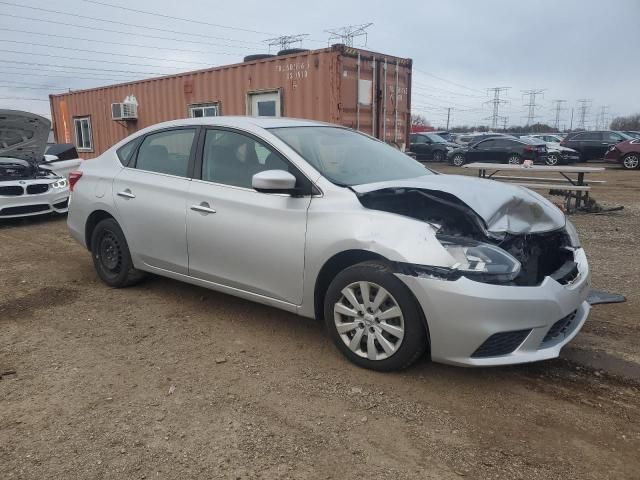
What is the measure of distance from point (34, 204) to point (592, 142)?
68.0 feet

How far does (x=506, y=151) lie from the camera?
772 inches

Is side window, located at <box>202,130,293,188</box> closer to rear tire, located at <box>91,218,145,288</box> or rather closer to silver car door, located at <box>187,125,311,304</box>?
silver car door, located at <box>187,125,311,304</box>

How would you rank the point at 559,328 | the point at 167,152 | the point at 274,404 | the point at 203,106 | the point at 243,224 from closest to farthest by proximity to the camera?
the point at 274,404, the point at 559,328, the point at 243,224, the point at 167,152, the point at 203,106

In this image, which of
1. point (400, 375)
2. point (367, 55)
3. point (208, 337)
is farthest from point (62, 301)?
point (367, 55)

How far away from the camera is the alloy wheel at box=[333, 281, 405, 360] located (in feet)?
9.73

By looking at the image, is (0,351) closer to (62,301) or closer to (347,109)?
Answer: (62,301)

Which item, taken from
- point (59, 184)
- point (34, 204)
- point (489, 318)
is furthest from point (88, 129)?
point (489, 318)

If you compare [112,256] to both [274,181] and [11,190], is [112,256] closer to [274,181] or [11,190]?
Result: [274,181]

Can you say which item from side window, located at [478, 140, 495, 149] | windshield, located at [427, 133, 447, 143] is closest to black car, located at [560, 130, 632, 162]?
side window, located at [478, 140, 495, 149]

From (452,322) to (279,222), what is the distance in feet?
4.23

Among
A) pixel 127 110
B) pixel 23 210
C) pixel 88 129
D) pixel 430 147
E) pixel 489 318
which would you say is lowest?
pixel 23 210

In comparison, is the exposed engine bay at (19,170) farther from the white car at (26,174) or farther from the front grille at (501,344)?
the front grille at (501,344)

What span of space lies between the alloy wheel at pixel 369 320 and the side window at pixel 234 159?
1039mm

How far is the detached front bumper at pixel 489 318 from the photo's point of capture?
271 centimetres
